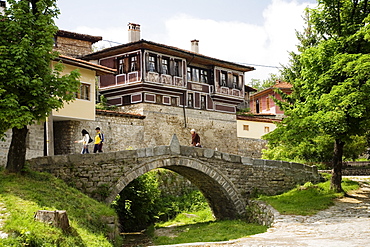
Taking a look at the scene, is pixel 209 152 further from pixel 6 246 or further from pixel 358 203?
pixel 6 246

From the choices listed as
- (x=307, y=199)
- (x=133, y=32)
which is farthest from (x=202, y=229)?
(x=133, y=32)

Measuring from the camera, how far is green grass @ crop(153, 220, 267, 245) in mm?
15062

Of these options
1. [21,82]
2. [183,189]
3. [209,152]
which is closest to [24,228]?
[21,82]

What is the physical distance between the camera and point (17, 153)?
13109 mm

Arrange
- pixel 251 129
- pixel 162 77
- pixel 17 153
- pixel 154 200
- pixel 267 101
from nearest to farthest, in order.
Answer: pixel 17 153, pixel 154 200, pixel 162 77, pixel 251 129, pixel 267 101

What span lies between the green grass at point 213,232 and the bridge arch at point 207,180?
909 millimetres

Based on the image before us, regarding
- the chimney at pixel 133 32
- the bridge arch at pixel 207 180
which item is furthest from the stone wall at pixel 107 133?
the bridge arch at pixel 207 180

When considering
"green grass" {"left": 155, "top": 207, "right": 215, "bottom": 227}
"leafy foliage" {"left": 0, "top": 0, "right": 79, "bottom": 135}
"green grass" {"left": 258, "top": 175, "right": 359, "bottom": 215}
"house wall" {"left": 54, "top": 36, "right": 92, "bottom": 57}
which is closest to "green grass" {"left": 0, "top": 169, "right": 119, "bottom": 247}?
"leafy foliage" {"left": 0, "top": 0, "right": 79, "bottom": 135}

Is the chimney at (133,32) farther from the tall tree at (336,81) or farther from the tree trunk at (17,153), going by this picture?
the tree trunk at (17,153)

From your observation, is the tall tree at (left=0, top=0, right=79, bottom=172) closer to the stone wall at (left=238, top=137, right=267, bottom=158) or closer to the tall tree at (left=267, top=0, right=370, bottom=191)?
the tall tree at (left=267, top=0, right=370, bottom=191)

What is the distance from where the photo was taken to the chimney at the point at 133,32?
31.8 metres

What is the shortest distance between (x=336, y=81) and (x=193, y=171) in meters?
6.38

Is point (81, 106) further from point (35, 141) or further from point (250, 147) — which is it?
point (250, 147)

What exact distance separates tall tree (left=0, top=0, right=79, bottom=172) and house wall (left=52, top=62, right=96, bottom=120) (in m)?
8.35
